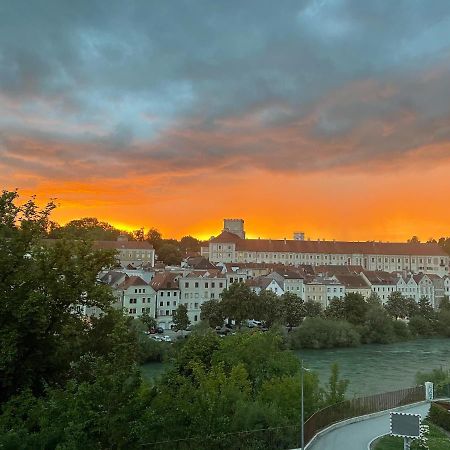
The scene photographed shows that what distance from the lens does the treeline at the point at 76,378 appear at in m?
12.4

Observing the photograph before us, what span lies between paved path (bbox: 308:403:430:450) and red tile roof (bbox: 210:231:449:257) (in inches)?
3781

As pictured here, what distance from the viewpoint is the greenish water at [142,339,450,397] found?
37.2 meters

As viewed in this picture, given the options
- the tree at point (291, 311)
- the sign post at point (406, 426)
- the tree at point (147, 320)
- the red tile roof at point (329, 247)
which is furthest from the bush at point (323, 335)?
the red tile roof at point (329, 247)

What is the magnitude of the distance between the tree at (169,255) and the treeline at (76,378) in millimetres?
96825

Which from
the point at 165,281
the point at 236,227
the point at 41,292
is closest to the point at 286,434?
the point at 41,292

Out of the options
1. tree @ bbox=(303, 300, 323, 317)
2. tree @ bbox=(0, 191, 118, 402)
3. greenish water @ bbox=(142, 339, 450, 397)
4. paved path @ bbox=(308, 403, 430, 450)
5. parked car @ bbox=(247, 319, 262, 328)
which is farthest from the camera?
tree @ bbox=(303, 300, 323, 317)

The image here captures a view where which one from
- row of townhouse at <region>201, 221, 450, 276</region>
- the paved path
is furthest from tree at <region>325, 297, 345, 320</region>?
row of townhouse at <region>201, 221, 450, 276</region>

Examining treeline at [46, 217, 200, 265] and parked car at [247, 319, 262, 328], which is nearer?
treeline at [46, 217, 200, 265]

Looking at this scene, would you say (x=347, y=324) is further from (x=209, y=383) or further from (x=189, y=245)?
(x=189, y=245)

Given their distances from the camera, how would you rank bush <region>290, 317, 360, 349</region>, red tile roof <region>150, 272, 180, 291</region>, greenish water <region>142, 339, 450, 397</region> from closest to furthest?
greenish water <region>142, 339, 450, 397</region>, bush <region>290, 317, 360, 349</region>, red tile roof <region>150, 272, 180, 291</region>

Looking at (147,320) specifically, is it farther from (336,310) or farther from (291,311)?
(336,310)

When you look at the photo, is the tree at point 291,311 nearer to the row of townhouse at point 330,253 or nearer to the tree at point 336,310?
the tree at point 336,310

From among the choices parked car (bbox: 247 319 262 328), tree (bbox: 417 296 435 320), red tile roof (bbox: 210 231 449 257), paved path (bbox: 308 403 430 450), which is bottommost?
paved path (bbox: 308 403 430 450)

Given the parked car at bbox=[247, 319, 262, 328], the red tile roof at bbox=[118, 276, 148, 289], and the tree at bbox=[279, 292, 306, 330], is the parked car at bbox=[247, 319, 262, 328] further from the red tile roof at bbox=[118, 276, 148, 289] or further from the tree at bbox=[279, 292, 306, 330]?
the red tile roof at bbox=[118, 276, 148, 289]
